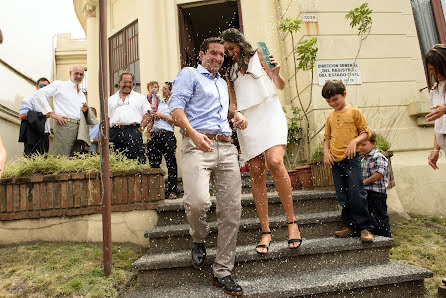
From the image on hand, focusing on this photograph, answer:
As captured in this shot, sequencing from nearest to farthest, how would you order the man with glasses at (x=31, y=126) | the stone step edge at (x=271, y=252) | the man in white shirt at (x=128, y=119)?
the stone step edge at (x=271, y=252) → the man in white shirt at (x=128, y=119) → the man with glasses at (x=31, y=126)

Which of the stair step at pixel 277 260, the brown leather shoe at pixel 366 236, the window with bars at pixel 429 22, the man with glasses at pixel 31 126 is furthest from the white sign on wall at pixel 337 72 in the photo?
the man with glasses at pixel 31 126

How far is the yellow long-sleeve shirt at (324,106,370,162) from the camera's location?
2.97 m

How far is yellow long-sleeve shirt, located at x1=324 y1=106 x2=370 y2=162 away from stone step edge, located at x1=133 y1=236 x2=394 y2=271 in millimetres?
803

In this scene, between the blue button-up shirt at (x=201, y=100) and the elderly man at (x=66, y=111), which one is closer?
the blue button-up shirt at (x=201, y=100)

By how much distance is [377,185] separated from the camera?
132 inches

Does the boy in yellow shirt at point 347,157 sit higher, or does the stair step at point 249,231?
the boy in yellow shirt at point 347,157

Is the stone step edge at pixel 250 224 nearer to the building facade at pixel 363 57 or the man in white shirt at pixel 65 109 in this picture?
the building facade at pixel 363 57

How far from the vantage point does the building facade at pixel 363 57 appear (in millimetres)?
4988

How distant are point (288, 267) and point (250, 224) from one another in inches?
21.3

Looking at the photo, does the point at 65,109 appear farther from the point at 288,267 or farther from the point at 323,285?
the point at 323,285

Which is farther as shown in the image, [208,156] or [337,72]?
[337,72]

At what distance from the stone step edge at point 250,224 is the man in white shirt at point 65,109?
2.26 meters

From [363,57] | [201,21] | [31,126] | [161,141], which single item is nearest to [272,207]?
[161,141]

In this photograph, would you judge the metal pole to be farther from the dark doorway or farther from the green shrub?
the dark doorway
